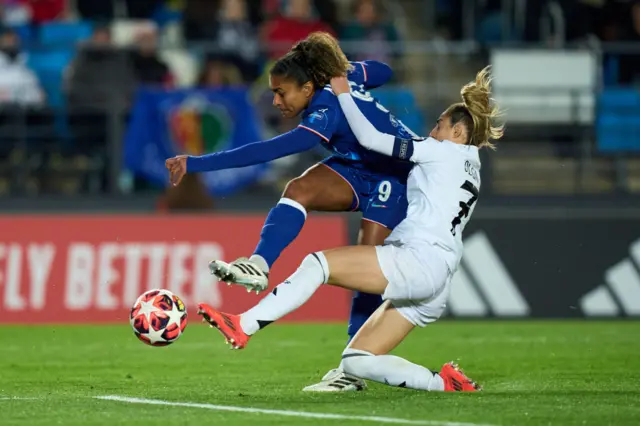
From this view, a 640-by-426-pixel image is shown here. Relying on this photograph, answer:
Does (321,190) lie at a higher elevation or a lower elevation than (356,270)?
higher

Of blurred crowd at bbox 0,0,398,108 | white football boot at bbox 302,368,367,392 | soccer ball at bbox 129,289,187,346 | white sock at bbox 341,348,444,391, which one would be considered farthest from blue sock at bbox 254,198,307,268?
blurred crowd at bbox 0,0,398,108

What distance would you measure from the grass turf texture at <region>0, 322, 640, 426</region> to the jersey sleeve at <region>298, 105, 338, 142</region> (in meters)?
1.55

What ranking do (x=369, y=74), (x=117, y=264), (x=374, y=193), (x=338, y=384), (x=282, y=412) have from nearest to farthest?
(x=282, y=412)
(x=338, y=384)
(x=374, y=193)
(x=369, y=74)
(x=117, y=264)

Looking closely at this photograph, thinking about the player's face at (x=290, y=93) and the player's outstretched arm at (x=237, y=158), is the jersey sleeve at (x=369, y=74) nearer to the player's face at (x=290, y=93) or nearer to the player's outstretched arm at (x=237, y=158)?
the player's face at (x=290, y=93)

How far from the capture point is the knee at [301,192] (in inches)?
302

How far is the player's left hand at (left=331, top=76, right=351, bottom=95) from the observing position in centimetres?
769

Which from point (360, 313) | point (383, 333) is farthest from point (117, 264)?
point (383, 333)

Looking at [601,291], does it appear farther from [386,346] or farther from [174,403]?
[174,403]

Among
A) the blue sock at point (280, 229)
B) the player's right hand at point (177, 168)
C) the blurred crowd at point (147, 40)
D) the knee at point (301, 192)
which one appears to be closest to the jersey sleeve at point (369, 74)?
the knee at point (301, 192)

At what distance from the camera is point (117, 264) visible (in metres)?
13.3

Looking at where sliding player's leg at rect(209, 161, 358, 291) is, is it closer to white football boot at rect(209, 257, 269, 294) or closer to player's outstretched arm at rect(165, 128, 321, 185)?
white football boot at rect(209, 257, 269, 294)

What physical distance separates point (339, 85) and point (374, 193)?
0.75 metres

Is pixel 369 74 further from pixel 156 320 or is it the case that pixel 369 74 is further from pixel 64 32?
pixel 64 32

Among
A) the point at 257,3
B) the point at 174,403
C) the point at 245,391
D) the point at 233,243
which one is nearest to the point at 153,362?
the point at 245,391
